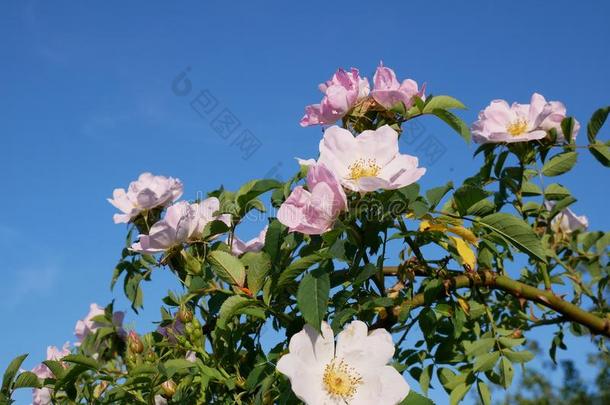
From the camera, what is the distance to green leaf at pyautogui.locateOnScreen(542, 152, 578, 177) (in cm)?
199

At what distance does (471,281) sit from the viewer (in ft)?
5.05

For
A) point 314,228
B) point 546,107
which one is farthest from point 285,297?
point 546,107

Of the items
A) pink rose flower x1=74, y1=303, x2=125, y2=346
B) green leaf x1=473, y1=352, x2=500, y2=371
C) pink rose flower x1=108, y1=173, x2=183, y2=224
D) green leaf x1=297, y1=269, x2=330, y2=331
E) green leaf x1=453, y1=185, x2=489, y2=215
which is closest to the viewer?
green leaf x1=297, y1=269, x2=330, y2=331

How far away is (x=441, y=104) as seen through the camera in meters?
1.52

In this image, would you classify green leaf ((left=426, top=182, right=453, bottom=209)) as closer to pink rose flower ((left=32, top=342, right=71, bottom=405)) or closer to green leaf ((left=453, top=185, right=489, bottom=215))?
green leaf ((left=453, top=185, right=489, bottom=215))

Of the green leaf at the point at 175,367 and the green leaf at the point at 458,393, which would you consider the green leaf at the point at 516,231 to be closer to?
the green leaf at the point at 458,393

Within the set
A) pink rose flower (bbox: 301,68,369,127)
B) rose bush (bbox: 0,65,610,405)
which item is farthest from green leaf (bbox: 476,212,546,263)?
pink rose flower (bbox: 301,68,369,127)

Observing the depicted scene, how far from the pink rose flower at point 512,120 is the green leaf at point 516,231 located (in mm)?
650

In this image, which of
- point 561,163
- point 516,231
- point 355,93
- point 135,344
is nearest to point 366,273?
point 516,231

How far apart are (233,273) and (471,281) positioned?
534mm

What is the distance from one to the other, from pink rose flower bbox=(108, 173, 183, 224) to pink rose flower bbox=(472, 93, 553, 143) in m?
0.88

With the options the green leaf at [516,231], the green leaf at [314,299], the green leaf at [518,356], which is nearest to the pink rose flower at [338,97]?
the green leaf at [516,231]

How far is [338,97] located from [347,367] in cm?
57

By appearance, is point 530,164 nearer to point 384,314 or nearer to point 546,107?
point 546,107
